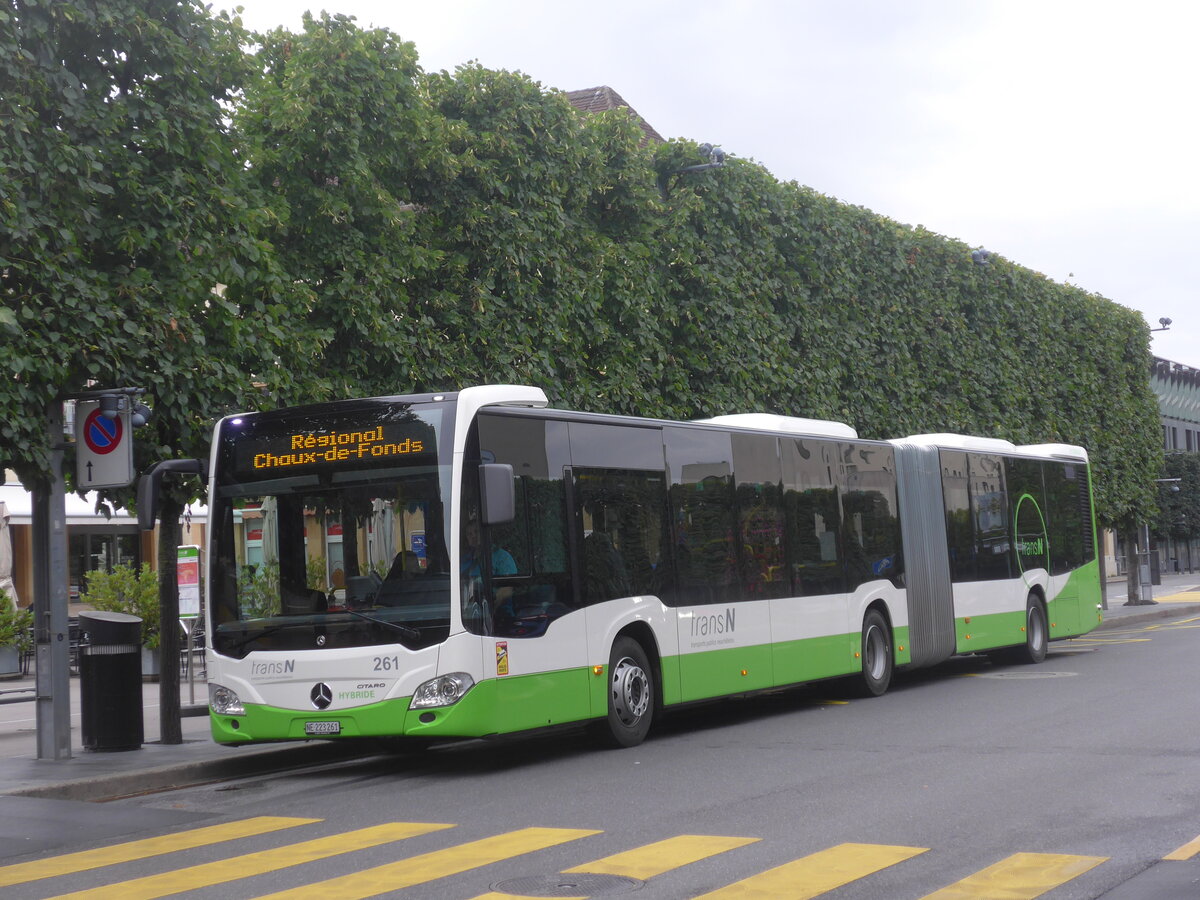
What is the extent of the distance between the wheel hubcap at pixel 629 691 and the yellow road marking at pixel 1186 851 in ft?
20.4

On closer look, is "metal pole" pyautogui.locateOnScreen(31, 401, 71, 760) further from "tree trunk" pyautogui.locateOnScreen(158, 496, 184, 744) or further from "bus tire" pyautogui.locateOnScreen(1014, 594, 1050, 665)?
"bus tire" pyautogui.locateOnScreen(1014, 594, 1050, 665)

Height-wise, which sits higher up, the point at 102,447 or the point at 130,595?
the point at 102,447

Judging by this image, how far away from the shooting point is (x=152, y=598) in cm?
2328

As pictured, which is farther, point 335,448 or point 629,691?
point 629,691

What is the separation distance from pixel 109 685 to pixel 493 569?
14.0 feet

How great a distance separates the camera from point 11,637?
25.0m

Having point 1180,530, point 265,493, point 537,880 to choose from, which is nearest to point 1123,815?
point 537,880

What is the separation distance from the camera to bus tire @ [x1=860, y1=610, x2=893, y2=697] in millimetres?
17891

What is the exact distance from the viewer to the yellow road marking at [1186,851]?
743cm

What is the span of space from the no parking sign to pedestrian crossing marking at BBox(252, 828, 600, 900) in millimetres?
5480

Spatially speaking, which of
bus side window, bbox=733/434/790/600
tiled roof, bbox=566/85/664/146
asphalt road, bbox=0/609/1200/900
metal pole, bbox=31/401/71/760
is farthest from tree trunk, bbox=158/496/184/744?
tiled roof, bbox=566/85/664/146

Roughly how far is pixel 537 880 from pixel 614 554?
6135mm

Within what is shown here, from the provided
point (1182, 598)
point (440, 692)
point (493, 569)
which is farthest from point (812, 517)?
point (1182, 598)

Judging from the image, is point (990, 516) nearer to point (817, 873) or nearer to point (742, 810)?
point (742, 810)
